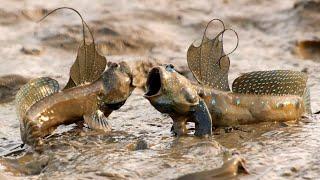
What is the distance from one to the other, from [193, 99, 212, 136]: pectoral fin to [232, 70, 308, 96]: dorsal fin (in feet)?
1.14

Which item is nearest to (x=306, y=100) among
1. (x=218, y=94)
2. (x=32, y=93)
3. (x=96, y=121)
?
(x=218, y=94)

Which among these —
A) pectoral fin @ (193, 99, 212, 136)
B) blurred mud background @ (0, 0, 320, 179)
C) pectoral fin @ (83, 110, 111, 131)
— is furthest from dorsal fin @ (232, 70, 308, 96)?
pectoral fin @ (83, 110, 111, 131)

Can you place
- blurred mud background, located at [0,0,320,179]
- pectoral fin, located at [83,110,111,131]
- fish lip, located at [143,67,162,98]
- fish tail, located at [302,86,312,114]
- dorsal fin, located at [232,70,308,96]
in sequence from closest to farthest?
blurred mud background, located at [0,0,320,179] → fish lip, located at [143,67,162,98] → pectoral fin, located at [83,110,111,131] → dorsal fin, located at [232,70,308,96] → fish tail, located at [302,86,312,114]

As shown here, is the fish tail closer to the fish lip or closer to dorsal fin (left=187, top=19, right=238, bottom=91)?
dorsal fin (left=187, top=19, right=238, bottom=91)

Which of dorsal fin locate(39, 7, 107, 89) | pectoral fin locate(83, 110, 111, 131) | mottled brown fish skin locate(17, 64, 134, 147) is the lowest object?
pectoral fin locate(83, 110, 111, 131)

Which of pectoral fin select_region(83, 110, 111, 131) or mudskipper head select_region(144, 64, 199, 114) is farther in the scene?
pectoral fin select_region(83, 110, 111, 131)

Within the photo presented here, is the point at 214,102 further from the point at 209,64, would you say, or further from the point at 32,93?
the point at 32,93

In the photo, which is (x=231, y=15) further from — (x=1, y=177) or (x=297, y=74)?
(x=1, y=177)

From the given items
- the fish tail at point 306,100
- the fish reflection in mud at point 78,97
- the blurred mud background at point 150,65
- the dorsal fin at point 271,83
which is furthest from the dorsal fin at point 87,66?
the fish tail at point 306,100

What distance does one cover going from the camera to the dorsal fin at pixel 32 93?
14.7ft

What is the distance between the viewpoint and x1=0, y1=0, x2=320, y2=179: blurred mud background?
156 inches

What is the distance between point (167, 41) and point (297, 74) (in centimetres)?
270

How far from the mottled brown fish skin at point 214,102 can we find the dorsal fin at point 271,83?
0.11ft

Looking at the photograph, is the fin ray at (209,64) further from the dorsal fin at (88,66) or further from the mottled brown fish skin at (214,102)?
the dorsal fin at (88,66)
